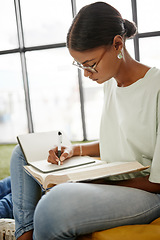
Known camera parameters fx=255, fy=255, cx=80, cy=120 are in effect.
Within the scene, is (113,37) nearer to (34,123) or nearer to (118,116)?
(118,116)

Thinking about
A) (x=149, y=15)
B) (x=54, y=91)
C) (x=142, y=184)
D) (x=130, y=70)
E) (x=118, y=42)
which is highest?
(x=149, y=15)

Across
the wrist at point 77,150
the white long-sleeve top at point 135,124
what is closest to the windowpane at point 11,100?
the wrist at point 77,150

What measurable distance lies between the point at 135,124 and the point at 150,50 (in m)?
2.49

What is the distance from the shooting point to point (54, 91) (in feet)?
11.9

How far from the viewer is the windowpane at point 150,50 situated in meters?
3.12

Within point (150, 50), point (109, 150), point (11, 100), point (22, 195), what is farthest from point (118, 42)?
point (11, 100)

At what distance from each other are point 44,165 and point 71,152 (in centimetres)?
16

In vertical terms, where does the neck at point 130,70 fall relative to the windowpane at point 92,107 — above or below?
above

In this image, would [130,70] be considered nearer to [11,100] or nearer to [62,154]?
[62,154]

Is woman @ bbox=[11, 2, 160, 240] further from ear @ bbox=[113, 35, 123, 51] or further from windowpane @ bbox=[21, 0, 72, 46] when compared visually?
windowpane @ bbox=[21, 0, 72, 46]

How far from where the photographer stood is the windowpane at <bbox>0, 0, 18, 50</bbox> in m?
3.51

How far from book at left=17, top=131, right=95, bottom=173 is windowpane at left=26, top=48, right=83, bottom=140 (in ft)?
7.41

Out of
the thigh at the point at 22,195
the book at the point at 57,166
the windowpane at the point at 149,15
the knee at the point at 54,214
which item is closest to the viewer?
the knee at the point at 54,214

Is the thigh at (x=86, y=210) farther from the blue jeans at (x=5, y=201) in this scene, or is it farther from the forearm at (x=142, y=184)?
the blue jeans at (x=5, y=201)
